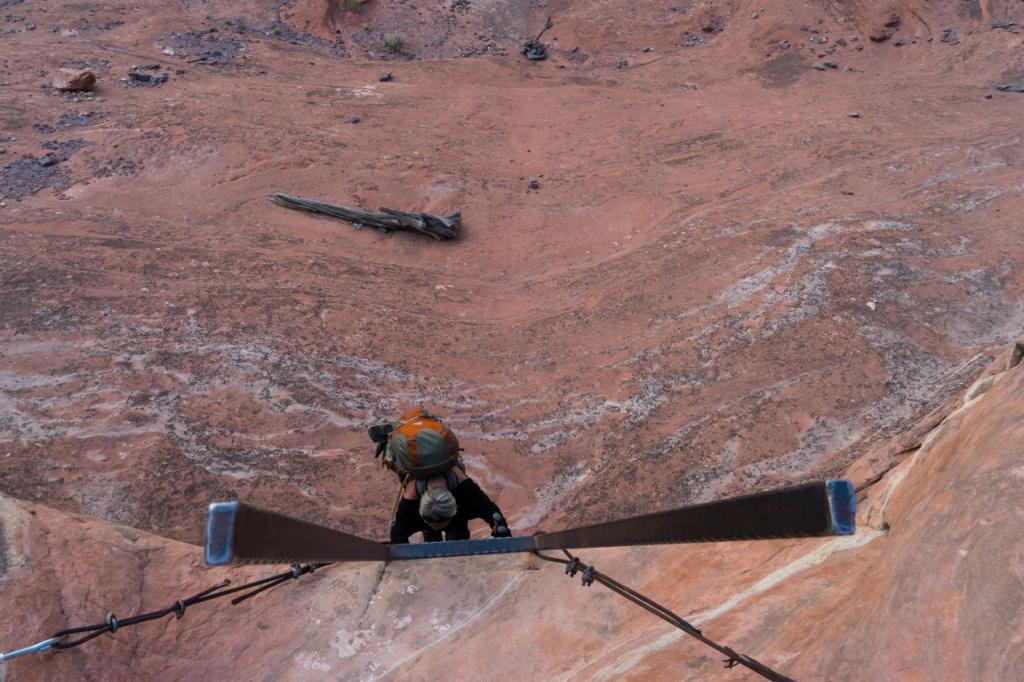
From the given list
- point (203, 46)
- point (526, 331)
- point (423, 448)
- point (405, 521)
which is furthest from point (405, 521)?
point (203, 46)

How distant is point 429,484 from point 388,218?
6.64m

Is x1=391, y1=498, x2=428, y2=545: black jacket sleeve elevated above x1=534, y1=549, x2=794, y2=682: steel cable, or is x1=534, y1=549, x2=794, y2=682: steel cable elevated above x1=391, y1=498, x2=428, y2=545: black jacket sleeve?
x1=534, y1=549, x2=794, y2=682: steel cable

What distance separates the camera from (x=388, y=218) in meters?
10.4

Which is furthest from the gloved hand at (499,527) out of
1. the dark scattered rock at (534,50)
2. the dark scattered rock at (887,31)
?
the dark scattered rock at (887,31)

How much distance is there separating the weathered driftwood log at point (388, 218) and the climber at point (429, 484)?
19.3 ft

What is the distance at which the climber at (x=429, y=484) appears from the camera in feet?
14.4

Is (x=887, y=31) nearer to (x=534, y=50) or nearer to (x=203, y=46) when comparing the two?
(x=534, y=50)

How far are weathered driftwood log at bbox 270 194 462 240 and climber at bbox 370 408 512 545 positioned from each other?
231 inches

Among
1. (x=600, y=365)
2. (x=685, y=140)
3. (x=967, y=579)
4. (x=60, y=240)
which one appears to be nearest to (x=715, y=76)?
(x=685, y=140)

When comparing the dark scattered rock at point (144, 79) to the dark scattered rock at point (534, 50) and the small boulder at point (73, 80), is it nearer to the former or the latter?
the small boulder at point (73, 80)

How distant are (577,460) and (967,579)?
465 centimetres

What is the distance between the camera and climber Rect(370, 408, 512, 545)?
4.39m

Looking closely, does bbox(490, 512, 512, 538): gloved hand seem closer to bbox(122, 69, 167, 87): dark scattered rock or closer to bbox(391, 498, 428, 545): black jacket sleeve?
bbox(391, 498, 428, 545): black jacket sleeve

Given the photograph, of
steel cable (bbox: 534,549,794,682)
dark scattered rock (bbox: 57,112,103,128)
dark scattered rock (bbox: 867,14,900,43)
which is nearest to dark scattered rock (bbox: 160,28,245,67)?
dark scattered rock (bbox: 57,112,103,128)
